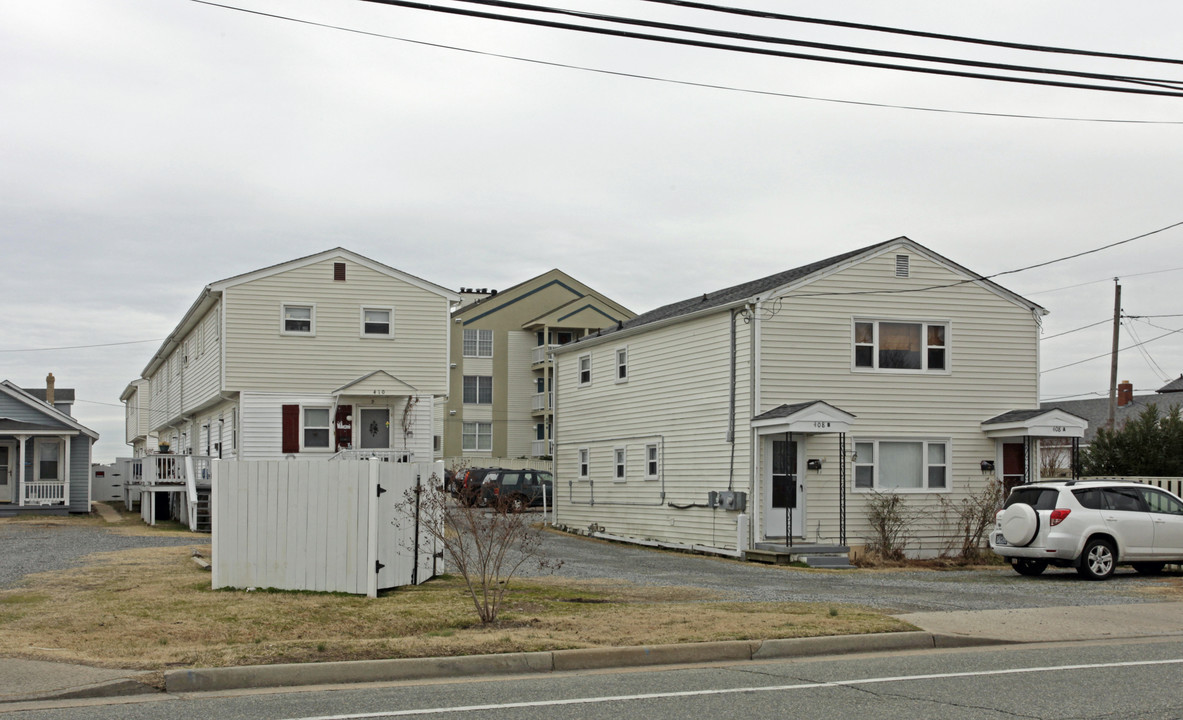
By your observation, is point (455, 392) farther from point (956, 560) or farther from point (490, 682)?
point (490, 682)

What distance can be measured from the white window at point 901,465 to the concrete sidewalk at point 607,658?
9.76 metres

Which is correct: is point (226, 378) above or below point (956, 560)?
above

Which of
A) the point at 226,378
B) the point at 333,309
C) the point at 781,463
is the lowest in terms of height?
the point at 781,463

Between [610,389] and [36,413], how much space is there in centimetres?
1923

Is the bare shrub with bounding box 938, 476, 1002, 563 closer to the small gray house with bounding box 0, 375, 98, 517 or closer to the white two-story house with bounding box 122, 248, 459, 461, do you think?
the white two-story house with bounding box 122, 248, 459, 461

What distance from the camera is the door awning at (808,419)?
2184cm

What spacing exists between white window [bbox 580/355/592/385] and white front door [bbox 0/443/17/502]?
1882 centimetres

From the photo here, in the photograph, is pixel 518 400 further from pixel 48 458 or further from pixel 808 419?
pixel 808 419

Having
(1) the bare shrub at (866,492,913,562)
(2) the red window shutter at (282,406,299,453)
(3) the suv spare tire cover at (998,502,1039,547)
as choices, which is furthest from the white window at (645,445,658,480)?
(3) the suv spare tire cover at (998,502,1039,547)

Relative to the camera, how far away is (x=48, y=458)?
3706 centimetres

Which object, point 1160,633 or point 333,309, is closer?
point 1160,633

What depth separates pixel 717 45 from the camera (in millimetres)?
12820

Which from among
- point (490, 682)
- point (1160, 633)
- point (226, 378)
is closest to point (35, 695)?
point (490, 682)

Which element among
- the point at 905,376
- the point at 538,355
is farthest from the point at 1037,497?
the point at 538,355
